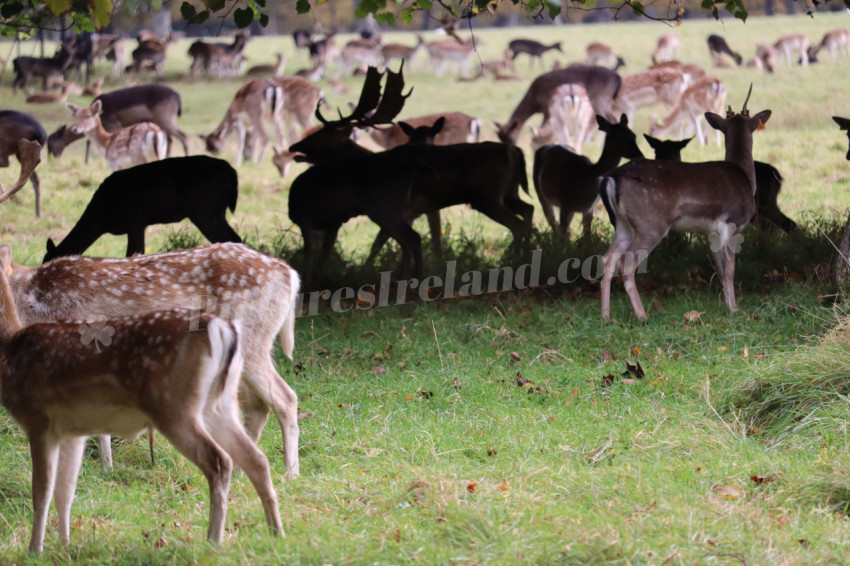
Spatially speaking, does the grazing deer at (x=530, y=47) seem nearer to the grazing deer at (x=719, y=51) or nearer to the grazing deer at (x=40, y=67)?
the grazing deer at (x=719, y=51)

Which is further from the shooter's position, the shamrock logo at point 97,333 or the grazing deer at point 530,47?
the grazing deer at point 530,47

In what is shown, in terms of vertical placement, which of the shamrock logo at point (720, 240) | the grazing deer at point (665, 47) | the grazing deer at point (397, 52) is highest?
the shamrock logo at point (720, 240)

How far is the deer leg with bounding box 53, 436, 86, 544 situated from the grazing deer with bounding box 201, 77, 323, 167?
12.3m

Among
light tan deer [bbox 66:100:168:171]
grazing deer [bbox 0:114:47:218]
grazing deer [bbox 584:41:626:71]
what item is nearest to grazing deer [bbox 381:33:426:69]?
grazing deer [bbox 584:41:626:71]

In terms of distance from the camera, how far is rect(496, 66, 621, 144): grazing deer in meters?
14.5

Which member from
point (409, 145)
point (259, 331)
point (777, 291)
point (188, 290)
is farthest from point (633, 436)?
point (409, 145)

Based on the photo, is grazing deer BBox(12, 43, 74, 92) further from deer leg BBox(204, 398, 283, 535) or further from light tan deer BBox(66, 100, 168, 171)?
deer leg BBox(204, 398, 283, 535)

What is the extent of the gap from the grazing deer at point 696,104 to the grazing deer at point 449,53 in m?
10.4

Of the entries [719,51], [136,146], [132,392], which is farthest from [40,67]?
[132,392]

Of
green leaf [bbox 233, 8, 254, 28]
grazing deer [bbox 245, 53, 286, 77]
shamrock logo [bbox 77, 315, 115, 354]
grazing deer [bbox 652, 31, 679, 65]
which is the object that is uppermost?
green leaf [bbox 233, 8, 254, 28]

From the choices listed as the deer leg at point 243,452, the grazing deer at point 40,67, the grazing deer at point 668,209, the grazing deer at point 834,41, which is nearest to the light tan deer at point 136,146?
the grazing deer at point 668,209

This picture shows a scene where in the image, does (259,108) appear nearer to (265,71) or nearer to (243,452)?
(265,71)

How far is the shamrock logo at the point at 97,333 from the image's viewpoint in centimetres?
357

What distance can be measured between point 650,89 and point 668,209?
12.1 metres
